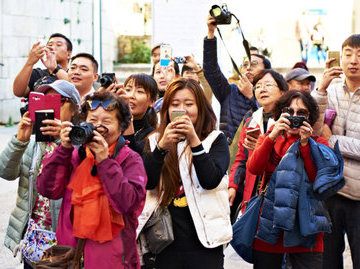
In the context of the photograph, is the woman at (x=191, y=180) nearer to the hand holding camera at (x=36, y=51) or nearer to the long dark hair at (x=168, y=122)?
the long dark hair at (x=168, y=122)

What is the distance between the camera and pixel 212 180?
11.9 ft

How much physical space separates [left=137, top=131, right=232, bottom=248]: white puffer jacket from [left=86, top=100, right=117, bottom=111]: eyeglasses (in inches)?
22.3

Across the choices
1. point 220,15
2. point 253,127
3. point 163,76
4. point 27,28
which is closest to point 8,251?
point 163,76

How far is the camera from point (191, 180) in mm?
3756

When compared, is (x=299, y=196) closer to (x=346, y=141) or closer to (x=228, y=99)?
(x=346, y=141)

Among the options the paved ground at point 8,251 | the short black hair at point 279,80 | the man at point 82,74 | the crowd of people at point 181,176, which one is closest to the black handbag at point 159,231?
the crowd of people at point 181,176

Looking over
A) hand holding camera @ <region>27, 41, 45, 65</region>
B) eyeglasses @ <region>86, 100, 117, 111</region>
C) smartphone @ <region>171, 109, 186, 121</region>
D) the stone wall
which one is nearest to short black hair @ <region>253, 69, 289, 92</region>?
smartphone @ <region>171, 109, 186, 121</region>

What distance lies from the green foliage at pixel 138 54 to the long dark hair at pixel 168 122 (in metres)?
16.7

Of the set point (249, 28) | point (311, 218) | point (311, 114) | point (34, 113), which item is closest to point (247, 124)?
point (311, 114)

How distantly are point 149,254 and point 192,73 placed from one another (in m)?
2.88

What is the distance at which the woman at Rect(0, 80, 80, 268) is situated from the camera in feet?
12.9

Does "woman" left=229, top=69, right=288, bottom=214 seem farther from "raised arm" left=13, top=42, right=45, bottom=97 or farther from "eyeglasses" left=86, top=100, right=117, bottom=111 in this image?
"raised arm" left=13, top=42, right=45, bottom=97

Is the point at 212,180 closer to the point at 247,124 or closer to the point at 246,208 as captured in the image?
the point at 246,208

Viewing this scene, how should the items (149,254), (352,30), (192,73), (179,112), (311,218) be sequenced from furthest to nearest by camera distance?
(352,30) → (192,73) → (311,218) → (149,254) → (179,112)
